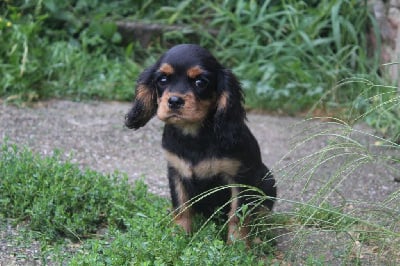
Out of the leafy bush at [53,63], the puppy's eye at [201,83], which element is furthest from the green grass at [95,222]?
the leafy bush at [53,63]

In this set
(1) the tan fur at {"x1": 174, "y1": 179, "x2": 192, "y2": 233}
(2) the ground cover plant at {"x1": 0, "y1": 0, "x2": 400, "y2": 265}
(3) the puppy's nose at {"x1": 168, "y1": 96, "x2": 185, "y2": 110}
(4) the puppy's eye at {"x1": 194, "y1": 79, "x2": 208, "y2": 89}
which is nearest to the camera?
(3) the puppy's nose at {"x1": 168, "y1": 96, "x2": 185, "y2": 110}

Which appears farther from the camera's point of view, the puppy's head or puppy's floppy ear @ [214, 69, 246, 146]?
puppy's floppy ear @ [214, 69, 246, 146]

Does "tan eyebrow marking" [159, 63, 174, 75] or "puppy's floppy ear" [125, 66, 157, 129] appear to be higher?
"tan eyebrow marking" [159, 63, 174, 75]

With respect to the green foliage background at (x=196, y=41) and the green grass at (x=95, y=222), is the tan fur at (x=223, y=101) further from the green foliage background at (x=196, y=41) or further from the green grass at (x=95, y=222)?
the green foliage background at (x=196, y=41)

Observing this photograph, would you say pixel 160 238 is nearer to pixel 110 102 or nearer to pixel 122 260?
pixel 122 260

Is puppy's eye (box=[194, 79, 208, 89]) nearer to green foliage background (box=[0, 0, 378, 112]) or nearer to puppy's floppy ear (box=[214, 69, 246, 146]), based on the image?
puppy's floppy ear (box=[214, 69, 246, 146])

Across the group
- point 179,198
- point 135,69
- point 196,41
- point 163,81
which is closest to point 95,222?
point 179,198

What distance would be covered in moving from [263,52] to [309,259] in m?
4.17

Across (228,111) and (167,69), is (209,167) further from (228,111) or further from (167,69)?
(167,69)

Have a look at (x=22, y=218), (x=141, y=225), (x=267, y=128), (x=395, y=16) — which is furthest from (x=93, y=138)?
(x=395, y=16)

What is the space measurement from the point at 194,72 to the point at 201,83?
0.26 feet

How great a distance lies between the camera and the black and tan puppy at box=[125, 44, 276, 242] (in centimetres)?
388

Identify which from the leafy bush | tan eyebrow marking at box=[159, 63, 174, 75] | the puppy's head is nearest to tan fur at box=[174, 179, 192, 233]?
the puppy's head

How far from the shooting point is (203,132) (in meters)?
4.03
